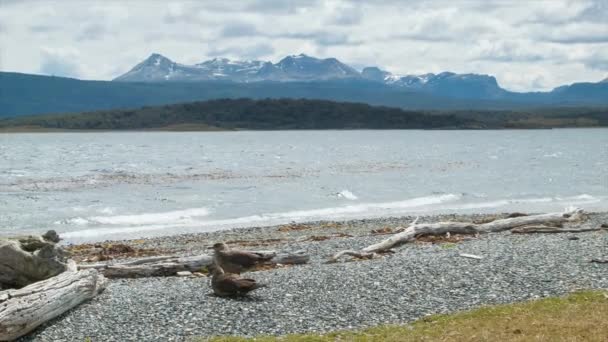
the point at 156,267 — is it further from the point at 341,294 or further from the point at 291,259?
the point at 341,294

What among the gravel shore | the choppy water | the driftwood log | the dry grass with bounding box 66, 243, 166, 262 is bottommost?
the choppy water

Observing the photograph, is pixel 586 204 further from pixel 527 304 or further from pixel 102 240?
pixel 527 304

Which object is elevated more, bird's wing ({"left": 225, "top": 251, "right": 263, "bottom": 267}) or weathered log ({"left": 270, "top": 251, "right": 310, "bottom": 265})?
bird's wing ({"left": 225, "top": 251, "right": 263, "bottom": 267})

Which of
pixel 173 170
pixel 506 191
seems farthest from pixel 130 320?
pixel 173 170

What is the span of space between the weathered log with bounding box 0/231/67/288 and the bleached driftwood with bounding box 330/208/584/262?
9240 mm

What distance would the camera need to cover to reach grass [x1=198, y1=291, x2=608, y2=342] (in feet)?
44.8

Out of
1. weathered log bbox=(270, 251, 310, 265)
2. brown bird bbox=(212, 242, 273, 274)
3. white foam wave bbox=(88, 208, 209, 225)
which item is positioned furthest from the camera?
white foam wave bbox=(88, 208, 209, 225)

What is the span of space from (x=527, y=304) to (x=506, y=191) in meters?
48.3

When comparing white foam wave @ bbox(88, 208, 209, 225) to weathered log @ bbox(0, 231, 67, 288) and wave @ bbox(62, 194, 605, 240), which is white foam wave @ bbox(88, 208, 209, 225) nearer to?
wave @ bbox(62, 194, 605, 240)

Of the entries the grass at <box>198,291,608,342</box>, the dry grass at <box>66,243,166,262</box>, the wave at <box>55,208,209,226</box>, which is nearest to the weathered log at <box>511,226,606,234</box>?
the grass at <box>198,291,608,342</box>

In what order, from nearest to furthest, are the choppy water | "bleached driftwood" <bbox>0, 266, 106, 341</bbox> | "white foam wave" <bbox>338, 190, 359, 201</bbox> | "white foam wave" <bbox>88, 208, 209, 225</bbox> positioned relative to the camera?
"bleached driftwood" <bbox>0, 266, 106, 341</bbox> < "white foam wave" <bbox>88, 208, 209, 225</bbox> < the choppy water < "white foam wave" <bbox>338, 190, 359, 201</bbox>

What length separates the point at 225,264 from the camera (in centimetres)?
2108

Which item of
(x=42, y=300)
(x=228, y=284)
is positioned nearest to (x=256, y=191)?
(x=228, y=284)

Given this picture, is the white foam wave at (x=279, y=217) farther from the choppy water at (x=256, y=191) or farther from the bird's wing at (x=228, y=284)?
the bird's wing at (x=228, y=284)
